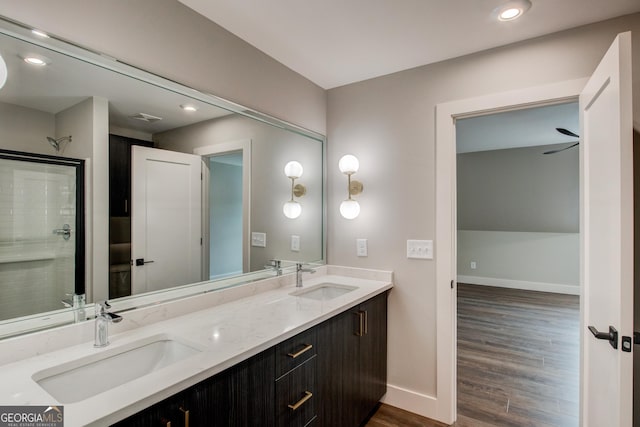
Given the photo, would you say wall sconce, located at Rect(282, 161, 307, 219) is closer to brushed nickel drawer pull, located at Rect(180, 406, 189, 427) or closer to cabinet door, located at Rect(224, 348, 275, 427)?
cabinet door, located at Rect(224, 348, 275, 427)

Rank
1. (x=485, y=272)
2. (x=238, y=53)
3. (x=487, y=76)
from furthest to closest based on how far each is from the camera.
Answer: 1. (x=485, y=272)
2. (x=487, y=76)
3. (x=238, y=53)

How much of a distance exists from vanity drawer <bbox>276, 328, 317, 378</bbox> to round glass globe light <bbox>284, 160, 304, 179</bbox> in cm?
125

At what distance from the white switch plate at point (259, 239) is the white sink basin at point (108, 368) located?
91cm

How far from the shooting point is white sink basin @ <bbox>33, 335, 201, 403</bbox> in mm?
1068

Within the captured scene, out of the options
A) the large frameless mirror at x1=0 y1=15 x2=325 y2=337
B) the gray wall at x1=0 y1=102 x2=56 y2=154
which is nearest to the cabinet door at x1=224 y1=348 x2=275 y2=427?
the large frameless mirror at x1=0 y1=15 x2=325 y2=337

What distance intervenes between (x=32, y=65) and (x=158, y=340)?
1.15 metres

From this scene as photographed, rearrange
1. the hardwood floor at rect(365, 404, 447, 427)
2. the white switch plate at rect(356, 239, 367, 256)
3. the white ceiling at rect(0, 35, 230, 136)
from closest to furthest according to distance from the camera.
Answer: the white ceiling at rect(0, 35, 230, 136) → the hardwood floor at rect(365, 404, 447, 427) → the white switch plate at rect(356, 239, 367, 256)

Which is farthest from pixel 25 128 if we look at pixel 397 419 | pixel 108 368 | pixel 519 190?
pixel 519 190

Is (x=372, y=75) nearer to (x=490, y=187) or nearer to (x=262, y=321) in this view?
(x=262, y=321)

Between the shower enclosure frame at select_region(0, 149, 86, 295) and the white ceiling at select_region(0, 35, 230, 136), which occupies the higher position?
the white ceiling at select_region(0, 35, 230, 136)

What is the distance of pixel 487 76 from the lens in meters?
2.07

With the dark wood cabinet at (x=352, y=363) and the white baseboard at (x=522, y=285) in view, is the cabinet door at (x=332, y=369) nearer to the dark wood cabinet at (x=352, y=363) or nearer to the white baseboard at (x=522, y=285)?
the dark wood cabinet at (x=352, y=363)

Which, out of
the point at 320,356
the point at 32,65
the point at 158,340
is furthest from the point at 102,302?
the point at 320,356

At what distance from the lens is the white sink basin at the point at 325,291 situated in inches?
91.7
